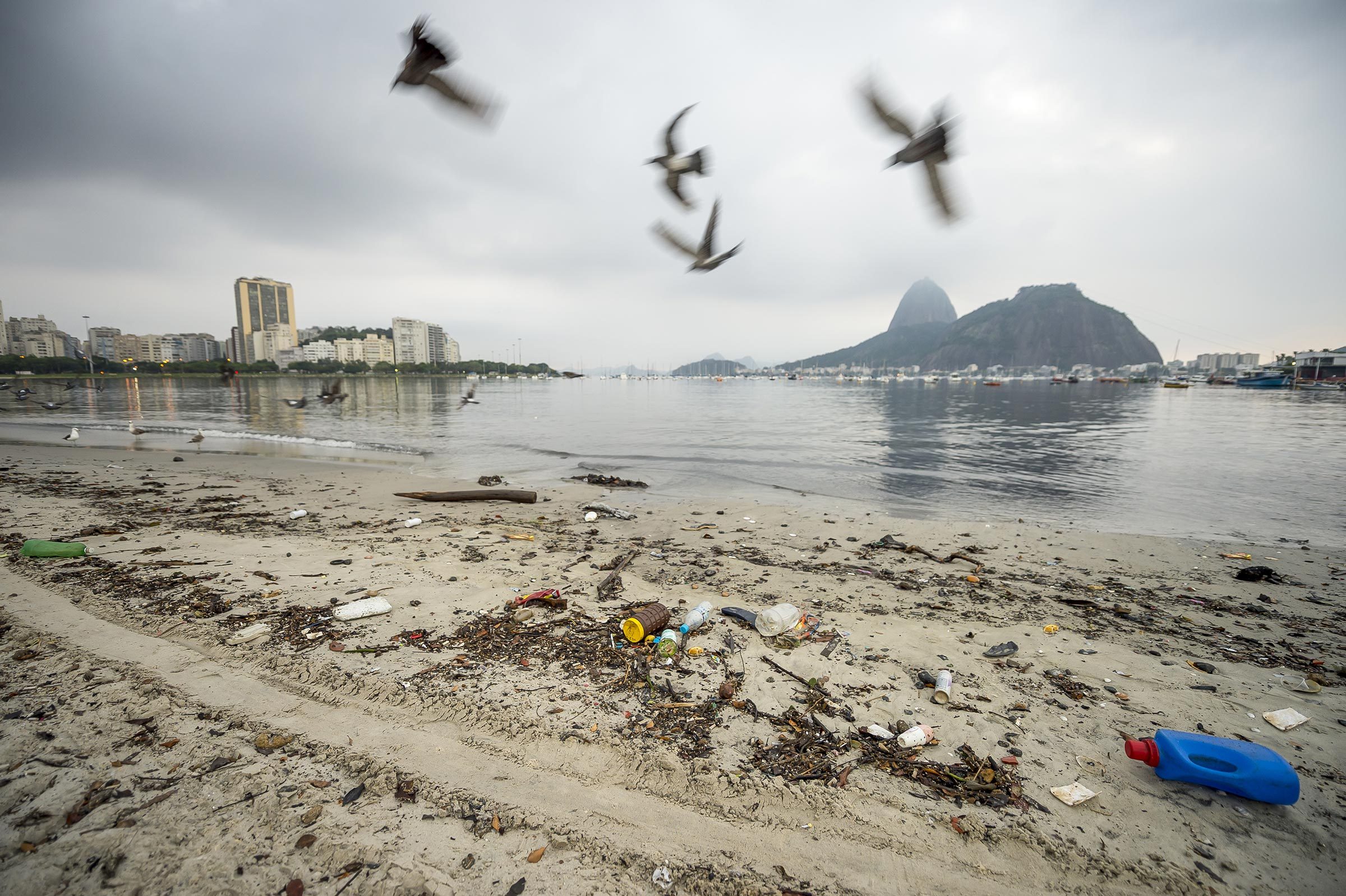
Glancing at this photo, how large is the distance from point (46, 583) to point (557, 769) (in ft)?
22.2

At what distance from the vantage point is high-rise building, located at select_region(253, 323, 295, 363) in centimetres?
13350

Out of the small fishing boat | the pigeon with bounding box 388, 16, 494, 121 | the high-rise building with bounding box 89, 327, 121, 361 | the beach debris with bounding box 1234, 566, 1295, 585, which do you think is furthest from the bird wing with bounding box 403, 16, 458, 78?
the high-rise building with bounding box 89, 327, 121, 361

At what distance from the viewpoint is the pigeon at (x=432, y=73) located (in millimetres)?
4539

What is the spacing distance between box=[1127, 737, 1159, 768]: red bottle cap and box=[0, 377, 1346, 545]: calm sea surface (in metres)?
8.51

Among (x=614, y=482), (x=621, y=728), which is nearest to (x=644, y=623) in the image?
(x=621, y=728)

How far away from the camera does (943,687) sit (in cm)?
409

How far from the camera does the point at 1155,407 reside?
50.3 meters

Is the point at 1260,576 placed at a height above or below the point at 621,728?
below

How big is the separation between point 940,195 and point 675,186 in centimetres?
374

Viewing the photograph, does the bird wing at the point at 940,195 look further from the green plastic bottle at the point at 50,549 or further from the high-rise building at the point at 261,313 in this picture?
the high-rise building at the point at 261,313

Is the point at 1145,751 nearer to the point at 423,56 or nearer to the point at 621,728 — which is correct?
the point at 621,728

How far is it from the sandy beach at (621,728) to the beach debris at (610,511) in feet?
10.6

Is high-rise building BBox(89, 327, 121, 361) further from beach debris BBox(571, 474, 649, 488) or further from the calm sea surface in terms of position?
Answer: beach debris BBox(571, 474, 649, 488)

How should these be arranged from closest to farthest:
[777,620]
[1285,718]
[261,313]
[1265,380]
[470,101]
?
[1285,718] < [470,101] < [777,620] < [1265,380] < [261,313]
